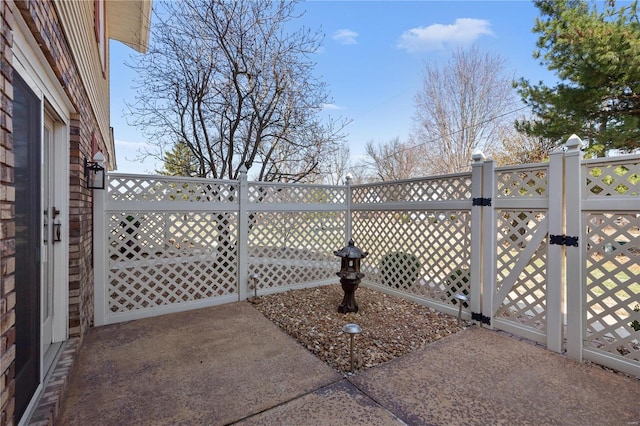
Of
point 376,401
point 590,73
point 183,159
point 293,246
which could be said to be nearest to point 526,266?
point 376,401

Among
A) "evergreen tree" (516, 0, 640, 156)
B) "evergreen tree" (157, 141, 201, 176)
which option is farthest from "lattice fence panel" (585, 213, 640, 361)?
"evergreen tree" (157, 141, 201, 176)

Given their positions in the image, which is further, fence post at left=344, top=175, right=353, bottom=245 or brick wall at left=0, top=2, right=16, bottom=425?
fence post at left=344, top=175, right=353, bottom=245

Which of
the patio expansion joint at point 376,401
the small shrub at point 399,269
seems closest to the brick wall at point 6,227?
the patio expansion joint at point 376,401

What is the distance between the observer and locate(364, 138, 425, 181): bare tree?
17.7 metres

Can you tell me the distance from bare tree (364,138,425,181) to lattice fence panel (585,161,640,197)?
14.3 meters

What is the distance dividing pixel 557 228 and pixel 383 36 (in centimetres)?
866

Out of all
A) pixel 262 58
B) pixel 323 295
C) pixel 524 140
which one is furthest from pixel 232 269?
pixel 524 140

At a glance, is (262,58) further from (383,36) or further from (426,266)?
(383,36)

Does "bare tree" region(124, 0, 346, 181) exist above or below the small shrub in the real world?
above

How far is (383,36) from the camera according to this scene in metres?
9.51

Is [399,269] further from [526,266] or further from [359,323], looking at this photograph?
[526,266]

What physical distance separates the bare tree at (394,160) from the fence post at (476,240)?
13534mm

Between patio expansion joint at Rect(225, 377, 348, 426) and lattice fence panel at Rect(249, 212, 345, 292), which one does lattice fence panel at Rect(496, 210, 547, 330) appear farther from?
lattice fence panel at Rect(249, 212, 345, 292)

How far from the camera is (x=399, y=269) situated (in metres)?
4.64
